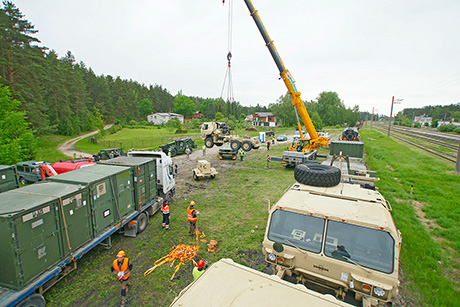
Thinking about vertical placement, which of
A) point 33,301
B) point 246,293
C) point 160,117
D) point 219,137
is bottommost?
point 33,301

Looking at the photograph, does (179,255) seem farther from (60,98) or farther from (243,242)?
(60,98)

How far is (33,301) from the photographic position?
453cm

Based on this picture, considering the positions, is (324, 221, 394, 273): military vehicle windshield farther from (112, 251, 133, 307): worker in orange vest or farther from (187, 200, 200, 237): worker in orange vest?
(187, 200, 200, 237): worker in orange vest

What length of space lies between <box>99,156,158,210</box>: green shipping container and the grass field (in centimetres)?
120

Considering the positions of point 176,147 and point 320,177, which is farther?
point 176,147

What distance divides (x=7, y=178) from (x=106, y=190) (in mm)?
8645

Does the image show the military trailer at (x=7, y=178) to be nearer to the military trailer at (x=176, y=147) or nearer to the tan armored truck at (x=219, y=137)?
the tan armored truck at (x=219, y=137)


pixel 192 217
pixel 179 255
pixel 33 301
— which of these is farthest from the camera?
pixel 192 217

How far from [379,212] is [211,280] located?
347 centimetres

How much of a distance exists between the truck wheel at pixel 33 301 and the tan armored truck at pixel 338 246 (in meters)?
5.00

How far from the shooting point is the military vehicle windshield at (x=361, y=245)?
11.5 feet

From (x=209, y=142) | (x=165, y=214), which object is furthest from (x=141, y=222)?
(x=209, y=142)

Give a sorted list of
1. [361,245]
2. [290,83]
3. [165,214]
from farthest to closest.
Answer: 1. [290,83]
2. [165,214]
3. [361,245]

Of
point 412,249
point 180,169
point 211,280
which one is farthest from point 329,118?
Answer: point 211,280
